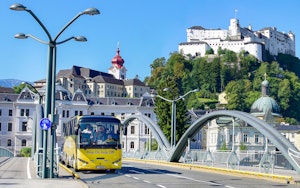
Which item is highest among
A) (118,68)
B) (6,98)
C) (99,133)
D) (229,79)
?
(118,68)

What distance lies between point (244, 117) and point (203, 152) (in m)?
7.68

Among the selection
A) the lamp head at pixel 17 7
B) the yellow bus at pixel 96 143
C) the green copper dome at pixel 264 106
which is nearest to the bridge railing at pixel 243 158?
the yellow bus at pixel 96 143

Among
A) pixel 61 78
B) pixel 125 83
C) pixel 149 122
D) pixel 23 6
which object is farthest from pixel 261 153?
pixel 125 83

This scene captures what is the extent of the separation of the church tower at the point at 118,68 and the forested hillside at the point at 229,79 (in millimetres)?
9142

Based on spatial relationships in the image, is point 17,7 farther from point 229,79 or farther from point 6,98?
point 229,79

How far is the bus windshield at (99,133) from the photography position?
87.6 ft

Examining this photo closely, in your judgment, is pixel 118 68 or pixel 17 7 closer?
pixel 17 7

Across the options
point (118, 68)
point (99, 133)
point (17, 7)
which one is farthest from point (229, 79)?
point (17, 7)

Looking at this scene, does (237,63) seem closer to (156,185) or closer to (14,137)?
(14,137)

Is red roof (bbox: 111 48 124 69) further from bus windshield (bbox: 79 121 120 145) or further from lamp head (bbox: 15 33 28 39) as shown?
lamp head (bbox: 15 33 28 39)

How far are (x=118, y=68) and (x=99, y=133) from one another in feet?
559

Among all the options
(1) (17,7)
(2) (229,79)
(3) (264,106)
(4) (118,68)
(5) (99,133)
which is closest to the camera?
(1) (17,7)

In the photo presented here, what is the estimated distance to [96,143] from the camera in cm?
2675

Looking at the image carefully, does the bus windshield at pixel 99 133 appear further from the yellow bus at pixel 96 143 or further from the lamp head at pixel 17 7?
the lamp head at pixel 17 7
